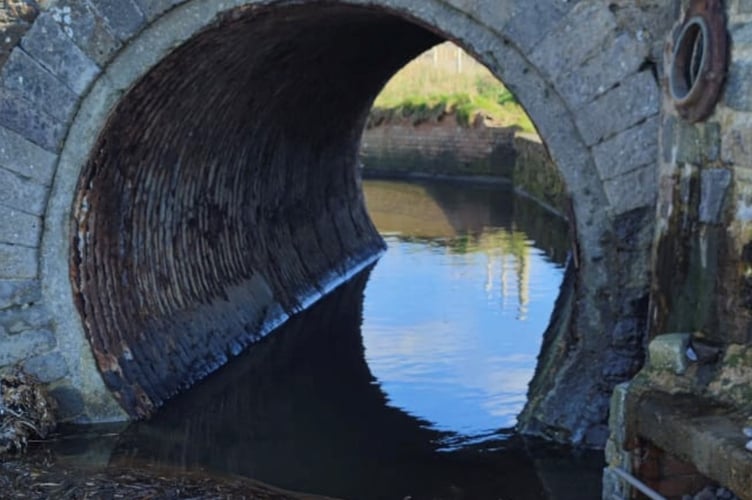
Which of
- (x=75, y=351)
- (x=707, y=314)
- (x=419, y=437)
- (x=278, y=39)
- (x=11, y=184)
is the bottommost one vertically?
(x=419, y=437)

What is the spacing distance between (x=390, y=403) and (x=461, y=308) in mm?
3371

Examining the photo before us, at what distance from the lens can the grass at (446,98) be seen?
1036 inches

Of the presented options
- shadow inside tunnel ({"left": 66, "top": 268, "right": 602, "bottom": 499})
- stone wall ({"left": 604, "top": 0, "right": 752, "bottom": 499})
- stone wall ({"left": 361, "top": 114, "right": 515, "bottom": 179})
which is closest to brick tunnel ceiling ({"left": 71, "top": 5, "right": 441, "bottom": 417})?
shadow inside tunnel ({"left": 66, "top": 268, "right": 602, "bottom": 499})

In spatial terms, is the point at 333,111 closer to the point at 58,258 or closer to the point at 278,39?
the point at 278,39

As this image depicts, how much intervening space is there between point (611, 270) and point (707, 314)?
1.17 meters

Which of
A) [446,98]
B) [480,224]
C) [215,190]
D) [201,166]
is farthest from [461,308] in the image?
[446,98]

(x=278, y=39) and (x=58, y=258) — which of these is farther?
(x=278, y=39)

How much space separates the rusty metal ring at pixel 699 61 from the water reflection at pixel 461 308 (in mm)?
3043

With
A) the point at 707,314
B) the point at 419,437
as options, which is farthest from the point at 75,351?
the point at 707,314

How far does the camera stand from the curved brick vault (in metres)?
6.35

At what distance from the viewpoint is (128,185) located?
8.23 meters

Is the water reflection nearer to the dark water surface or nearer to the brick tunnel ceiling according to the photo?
the dark water surface

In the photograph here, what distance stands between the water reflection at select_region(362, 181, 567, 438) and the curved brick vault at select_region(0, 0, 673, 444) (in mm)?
805

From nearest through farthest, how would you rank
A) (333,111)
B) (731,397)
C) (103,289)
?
(731,397) < (103,289) < (333,111)
